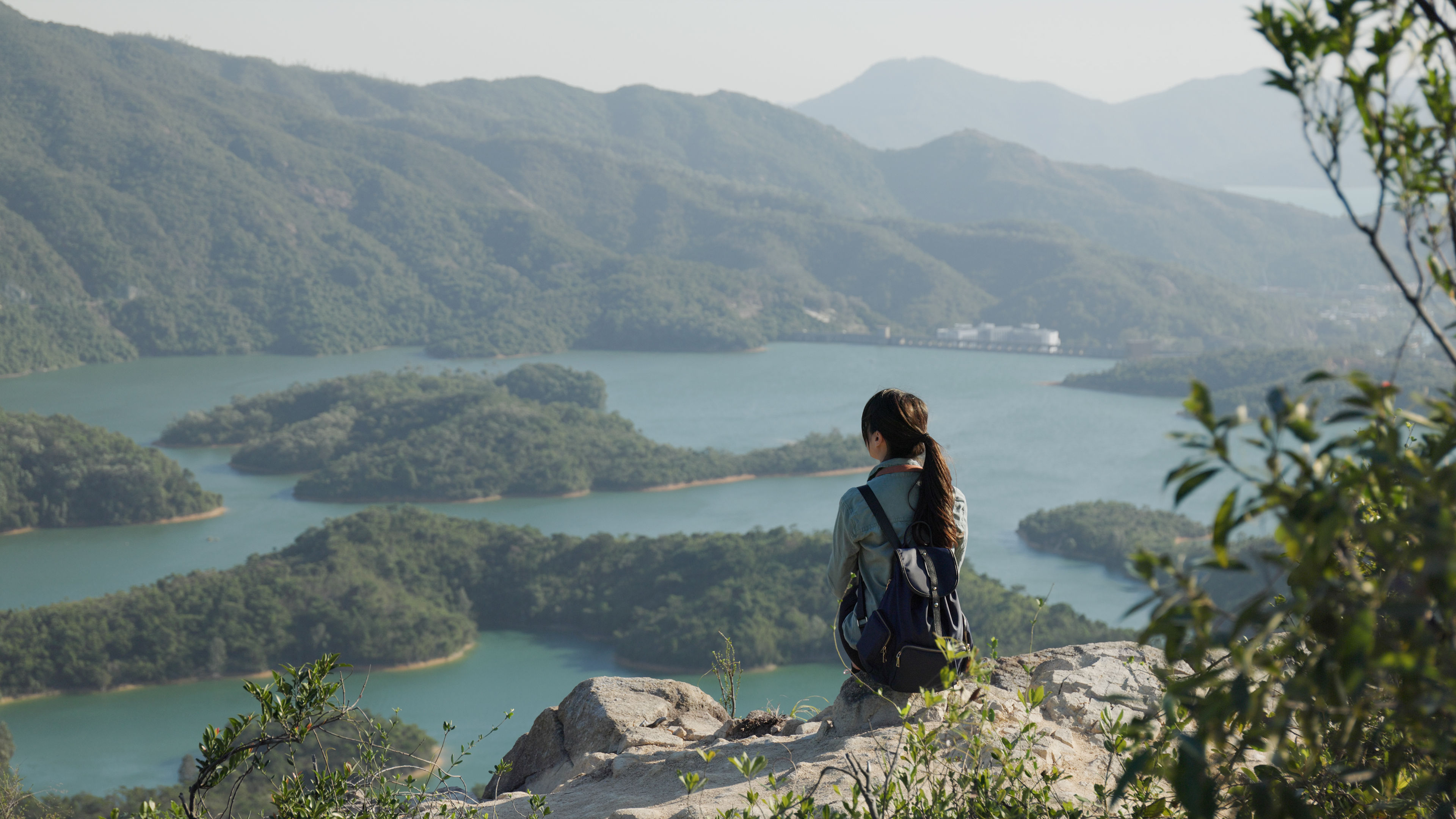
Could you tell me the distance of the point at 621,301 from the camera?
288 feet

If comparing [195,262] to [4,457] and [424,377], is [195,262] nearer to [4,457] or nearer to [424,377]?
[424,377]

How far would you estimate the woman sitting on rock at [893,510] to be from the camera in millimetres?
2469

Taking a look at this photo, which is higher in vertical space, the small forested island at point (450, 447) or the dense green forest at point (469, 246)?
the dense green forest at point (469, 246)

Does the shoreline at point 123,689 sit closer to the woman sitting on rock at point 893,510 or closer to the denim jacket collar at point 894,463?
the woman sitting on rock at point 893,510

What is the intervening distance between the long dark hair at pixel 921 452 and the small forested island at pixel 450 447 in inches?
1674

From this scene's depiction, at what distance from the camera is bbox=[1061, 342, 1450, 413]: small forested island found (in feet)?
163

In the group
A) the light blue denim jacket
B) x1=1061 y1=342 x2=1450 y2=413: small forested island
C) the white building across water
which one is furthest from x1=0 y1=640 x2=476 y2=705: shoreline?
the white building across water

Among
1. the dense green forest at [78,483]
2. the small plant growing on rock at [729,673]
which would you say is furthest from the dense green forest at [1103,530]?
the dense green forest at [78,483]

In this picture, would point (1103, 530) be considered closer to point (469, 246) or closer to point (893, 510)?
point (893, 510)

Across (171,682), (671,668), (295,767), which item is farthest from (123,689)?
(295,767)

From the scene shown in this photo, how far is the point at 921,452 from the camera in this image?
8.40ft

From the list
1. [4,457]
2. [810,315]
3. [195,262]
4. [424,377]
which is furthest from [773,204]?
[4,457]

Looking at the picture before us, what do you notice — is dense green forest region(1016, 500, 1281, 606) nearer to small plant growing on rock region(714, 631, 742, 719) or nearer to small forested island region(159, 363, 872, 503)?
small forested island region(159, 363, 872, 503)

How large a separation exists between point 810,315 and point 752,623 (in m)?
64.9
